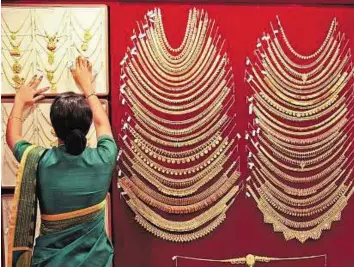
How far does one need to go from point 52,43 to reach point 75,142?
0.81 metres

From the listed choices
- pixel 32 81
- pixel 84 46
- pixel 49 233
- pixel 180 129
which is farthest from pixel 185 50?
pixel 49 233

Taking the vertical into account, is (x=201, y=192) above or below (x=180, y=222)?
above

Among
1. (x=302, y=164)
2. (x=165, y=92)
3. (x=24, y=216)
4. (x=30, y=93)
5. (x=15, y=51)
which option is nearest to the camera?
(x=24, y=216)

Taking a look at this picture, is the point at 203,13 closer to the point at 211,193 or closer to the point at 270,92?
the point at 270,92

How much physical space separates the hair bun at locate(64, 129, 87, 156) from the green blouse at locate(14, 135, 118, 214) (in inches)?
1.3

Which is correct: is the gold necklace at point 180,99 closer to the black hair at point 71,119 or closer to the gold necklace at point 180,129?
the gold necklace at point 180,129

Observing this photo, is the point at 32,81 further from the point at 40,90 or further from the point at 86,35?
the point at 86,35

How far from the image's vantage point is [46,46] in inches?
108

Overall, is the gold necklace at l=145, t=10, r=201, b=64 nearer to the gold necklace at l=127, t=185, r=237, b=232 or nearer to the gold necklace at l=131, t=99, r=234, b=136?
the gold necklace at l=131, t=99, r=234, b=136

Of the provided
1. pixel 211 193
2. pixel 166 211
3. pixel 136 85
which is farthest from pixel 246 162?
pixel 136 85

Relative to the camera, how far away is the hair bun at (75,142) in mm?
2102

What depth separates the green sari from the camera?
7.06ft

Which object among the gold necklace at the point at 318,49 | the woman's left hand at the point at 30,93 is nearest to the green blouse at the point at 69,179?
the woman's left hand at the point at 30,93

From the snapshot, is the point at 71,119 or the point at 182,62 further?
the point at 182,62
